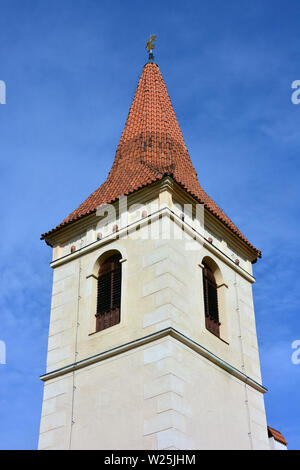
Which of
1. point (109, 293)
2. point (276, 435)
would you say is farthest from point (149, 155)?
point (276, 435)

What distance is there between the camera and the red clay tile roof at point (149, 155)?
22.3 m

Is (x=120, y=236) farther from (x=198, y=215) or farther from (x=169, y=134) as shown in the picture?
(x=169, y=134)

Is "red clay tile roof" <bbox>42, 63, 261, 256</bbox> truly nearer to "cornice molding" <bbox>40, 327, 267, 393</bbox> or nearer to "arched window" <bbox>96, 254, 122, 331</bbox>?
"arched window" <bbox>96, 254, 122, 331</bbox>

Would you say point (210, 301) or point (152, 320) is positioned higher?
point (210, 301)

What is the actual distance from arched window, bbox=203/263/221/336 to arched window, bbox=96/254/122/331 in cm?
235

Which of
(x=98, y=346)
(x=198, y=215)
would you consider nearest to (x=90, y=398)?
(x=98, y=346)

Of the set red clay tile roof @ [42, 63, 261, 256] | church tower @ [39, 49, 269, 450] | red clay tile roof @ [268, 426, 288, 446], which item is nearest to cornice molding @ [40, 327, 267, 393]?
church tower @ [39, 49, 269, 450]

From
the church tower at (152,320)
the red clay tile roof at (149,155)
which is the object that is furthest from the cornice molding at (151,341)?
the red clay tile roof at (149,155)

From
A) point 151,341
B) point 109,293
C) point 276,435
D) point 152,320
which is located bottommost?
point 276,435

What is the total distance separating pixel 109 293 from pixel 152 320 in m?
2.25

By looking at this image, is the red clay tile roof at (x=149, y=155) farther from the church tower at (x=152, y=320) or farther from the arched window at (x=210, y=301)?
the arched window at (x=210, y=301)

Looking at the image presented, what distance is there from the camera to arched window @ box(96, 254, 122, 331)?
19906 millimetres

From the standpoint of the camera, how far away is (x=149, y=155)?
77.5 ft

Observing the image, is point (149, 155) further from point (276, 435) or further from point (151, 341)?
point (276, 435)
